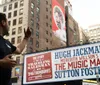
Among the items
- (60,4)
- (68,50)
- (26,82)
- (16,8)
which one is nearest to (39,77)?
(26,82)

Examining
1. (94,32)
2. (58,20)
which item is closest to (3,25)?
(58,20)

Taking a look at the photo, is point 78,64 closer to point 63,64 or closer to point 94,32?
point 63,64

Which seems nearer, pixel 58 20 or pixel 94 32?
pixel 58 20

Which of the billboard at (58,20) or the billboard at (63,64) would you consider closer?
the billboard at (63,64)

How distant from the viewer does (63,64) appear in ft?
68.4

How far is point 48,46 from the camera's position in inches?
2913

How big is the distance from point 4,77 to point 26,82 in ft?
64.8

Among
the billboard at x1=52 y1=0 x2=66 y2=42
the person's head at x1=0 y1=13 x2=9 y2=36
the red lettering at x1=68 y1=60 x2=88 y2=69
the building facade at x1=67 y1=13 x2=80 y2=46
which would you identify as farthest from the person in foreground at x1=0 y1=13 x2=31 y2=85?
the building facade at x1=67 y1=13 x2=80 y2=46

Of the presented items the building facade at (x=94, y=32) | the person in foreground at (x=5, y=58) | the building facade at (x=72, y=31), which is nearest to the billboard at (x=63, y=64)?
the person in foreground at (x=5, y=58)

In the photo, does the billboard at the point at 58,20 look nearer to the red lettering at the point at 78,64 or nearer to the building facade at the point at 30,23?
the building facade at the point at 30,23

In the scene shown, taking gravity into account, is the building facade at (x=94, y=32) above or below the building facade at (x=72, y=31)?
above

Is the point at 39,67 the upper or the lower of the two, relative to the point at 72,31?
lower

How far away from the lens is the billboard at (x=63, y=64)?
1975 cm

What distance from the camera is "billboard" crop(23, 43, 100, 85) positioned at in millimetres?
19750
